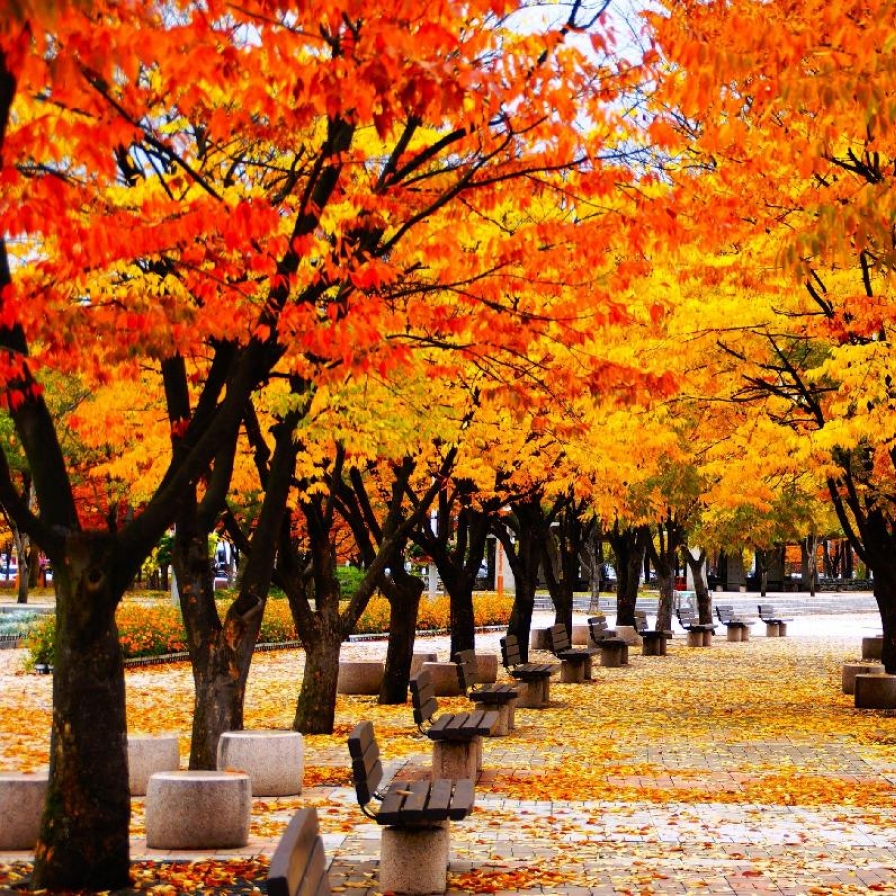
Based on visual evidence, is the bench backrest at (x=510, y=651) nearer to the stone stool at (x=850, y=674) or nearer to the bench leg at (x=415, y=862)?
the stone stool at (x=850, y=674)

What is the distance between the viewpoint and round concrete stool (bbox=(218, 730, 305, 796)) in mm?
11922

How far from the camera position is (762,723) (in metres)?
18.5

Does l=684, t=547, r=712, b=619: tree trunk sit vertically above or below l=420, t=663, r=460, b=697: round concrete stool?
above

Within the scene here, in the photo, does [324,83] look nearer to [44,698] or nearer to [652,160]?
[652,160]

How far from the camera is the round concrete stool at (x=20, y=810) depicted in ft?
29.9

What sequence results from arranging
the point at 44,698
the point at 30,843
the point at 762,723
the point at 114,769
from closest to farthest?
1. the point at 114,769
2. the point at 30,843
3. the point at 762,723
4. the point at 44,698

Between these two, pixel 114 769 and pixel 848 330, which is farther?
pixel 848 330

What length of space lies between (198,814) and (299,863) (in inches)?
172

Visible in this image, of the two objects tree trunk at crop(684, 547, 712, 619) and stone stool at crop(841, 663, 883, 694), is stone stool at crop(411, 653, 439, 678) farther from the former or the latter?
tree trunk at crop(684, 547, 712, 619)

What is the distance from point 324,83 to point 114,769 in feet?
13.0

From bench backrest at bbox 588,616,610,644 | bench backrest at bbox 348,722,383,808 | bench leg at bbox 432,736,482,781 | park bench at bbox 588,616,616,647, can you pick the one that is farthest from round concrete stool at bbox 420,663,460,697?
bench backrest at bbox 348,722,383,808

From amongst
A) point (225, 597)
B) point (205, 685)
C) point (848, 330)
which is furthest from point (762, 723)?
point (225, 597)

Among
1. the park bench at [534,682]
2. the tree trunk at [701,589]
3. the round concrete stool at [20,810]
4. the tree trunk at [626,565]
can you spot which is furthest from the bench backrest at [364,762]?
the tree trunk at [701,589]

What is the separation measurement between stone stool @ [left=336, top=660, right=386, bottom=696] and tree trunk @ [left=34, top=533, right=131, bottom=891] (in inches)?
586
